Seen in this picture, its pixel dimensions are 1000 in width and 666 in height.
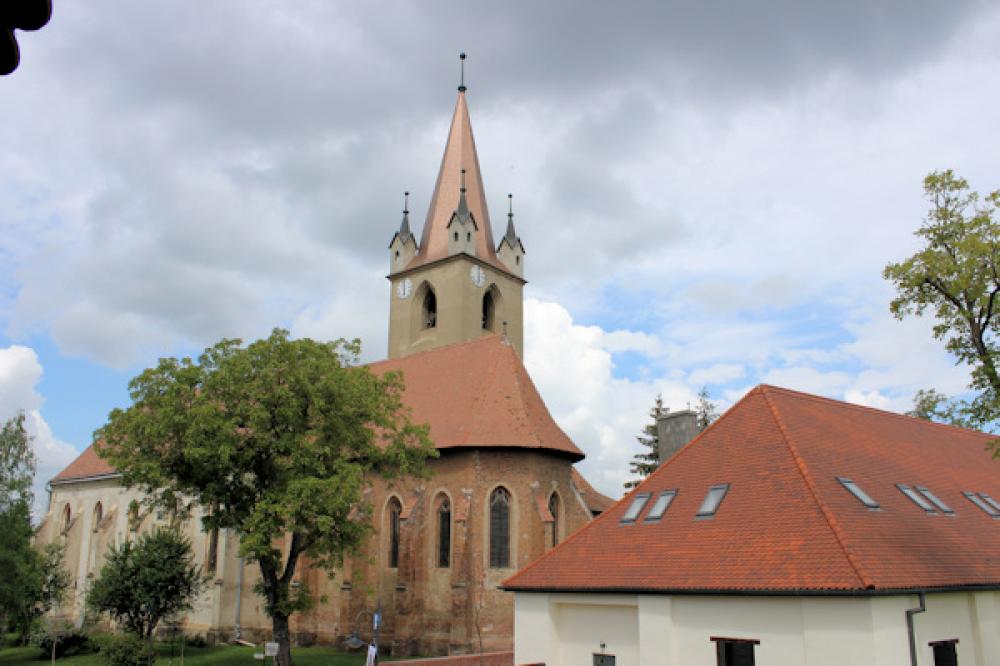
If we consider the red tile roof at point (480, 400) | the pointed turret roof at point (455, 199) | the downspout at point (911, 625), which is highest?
the pointed turret roof at point (455, 199)

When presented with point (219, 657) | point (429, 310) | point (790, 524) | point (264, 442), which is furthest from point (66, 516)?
point (790, 524)

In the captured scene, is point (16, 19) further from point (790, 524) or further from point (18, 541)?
point (18, 541)

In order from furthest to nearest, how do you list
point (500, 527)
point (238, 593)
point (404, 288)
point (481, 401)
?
1. point (404, 288)
2. point (238, 593)
3. point (481, 401)
4. point (500, 527)

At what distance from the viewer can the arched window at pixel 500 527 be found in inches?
1217

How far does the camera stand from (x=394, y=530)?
112 ft

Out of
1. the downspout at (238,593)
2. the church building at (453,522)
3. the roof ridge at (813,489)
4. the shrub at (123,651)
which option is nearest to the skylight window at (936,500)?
the roof ridge at (813,489)

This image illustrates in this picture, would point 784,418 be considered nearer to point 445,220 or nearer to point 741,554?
point 741,554

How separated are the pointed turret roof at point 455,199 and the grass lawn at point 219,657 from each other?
70.8 ft

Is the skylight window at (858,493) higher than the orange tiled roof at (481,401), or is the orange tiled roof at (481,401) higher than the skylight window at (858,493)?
the orange tiled roof at (481,401)

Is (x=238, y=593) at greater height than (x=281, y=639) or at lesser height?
greater

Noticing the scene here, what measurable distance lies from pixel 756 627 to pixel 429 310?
32.5 metres

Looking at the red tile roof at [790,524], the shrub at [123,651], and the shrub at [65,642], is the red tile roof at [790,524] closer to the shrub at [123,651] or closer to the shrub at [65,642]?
the shrub at [123,651]

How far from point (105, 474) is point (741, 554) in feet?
133

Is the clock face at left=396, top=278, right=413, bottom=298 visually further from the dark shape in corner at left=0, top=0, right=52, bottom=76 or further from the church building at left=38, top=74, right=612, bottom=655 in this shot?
the dark shape in corner at left=0, top=0, right=52, bottom=76
